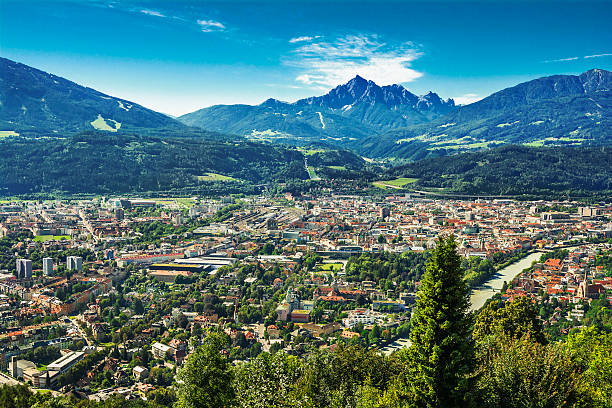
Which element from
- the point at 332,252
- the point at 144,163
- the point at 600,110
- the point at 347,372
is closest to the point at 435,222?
the point at 332,252

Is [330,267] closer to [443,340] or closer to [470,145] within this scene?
[443,340]

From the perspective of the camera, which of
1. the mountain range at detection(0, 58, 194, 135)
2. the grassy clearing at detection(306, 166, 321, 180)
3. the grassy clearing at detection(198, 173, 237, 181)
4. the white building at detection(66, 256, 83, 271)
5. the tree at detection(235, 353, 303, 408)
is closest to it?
the tree at detection(235, 353, 303, 408)

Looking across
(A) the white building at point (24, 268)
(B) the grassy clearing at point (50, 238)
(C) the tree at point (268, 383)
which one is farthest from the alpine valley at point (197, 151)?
(C) the tree at point (268, 383)

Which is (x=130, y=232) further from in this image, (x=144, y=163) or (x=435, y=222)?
(x=144, y=163)

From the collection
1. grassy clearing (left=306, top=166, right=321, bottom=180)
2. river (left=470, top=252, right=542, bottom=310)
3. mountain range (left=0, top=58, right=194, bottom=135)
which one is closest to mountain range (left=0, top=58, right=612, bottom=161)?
mountain range (left=0, top=58, right=194, bottom=135)

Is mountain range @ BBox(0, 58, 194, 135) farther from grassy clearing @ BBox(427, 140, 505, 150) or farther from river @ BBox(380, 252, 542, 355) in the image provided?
river @ BBox(380, 252, 542, 355)

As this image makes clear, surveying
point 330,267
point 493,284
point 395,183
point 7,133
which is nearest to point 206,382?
point 493,284
